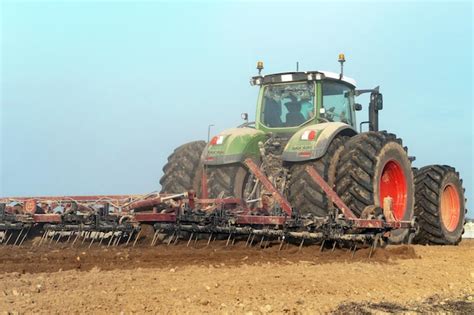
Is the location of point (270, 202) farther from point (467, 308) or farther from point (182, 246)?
point (467, 308)

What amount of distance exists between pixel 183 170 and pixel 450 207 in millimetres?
4744

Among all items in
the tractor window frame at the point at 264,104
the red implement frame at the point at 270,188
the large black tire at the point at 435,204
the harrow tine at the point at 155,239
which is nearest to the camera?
the red implement frame at the point at 270,188

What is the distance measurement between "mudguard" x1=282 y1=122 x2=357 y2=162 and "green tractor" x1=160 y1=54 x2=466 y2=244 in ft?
0.04

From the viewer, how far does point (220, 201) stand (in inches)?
295

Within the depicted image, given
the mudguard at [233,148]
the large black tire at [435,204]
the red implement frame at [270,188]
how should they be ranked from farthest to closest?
the large black tire at [435,204] < the mudguard at [233,148] < the red implement frame at [270,188]

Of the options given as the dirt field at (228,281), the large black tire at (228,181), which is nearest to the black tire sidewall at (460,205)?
the dirt field at (228,281)

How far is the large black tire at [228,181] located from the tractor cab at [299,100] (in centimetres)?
102

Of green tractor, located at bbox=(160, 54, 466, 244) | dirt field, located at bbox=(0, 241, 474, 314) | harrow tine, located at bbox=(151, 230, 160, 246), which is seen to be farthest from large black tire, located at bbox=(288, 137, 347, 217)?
harrow tine, located at bbox=(151, 230, 160, 246)

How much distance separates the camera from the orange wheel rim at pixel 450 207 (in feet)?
33.7

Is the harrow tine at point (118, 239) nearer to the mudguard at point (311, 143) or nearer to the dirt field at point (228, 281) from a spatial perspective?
the dirt field at point (228, 281)

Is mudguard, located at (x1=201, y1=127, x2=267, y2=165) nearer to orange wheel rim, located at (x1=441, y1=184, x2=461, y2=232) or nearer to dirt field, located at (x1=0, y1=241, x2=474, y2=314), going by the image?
dirt field, located at (x1=0, y1=241, x2=474, y2=314)

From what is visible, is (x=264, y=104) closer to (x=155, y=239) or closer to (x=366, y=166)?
(x=366, y=166)

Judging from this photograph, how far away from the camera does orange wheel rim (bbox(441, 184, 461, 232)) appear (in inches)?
405

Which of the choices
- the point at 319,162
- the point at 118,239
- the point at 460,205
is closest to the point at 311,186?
the point at 319,162
